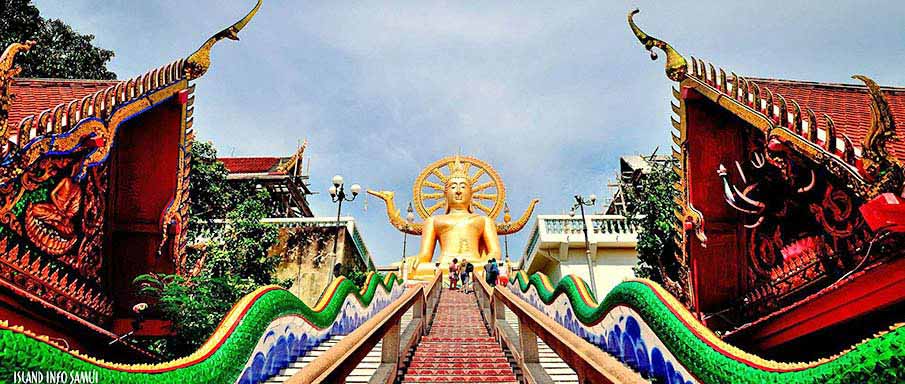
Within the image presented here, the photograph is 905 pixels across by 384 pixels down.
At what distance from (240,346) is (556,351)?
1.63m

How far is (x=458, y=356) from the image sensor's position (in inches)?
217

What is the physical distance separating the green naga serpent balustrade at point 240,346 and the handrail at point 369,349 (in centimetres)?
62

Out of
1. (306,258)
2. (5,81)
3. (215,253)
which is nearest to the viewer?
(5,81)

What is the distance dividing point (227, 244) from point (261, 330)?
34.6 ft

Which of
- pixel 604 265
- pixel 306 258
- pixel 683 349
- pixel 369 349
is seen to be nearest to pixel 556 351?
pixel 683 349

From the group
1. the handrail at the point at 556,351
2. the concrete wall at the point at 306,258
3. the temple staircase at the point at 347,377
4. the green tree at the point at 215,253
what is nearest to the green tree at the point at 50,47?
the green tree at the point at 215,253

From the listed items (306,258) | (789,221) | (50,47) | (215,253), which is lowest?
(306,258)

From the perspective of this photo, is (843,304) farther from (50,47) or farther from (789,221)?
(50,47)

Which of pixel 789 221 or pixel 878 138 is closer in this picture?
pixel 878 138

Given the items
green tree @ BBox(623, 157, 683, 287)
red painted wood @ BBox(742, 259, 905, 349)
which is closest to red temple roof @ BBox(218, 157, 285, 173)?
green tree @ BBox(623, 157, 683, 287)

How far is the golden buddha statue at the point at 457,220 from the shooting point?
1875 cm

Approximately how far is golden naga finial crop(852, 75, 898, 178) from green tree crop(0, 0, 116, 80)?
42.9 feet

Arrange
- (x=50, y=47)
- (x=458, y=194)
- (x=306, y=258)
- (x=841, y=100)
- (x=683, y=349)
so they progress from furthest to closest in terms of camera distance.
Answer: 1. (x=458, y=194)
2. (x=306, y=258)
3. (x=50, y=47)
4. (x=841, y=100)
5. (x=683, y=349)

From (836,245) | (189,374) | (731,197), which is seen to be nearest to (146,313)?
(189,374)
